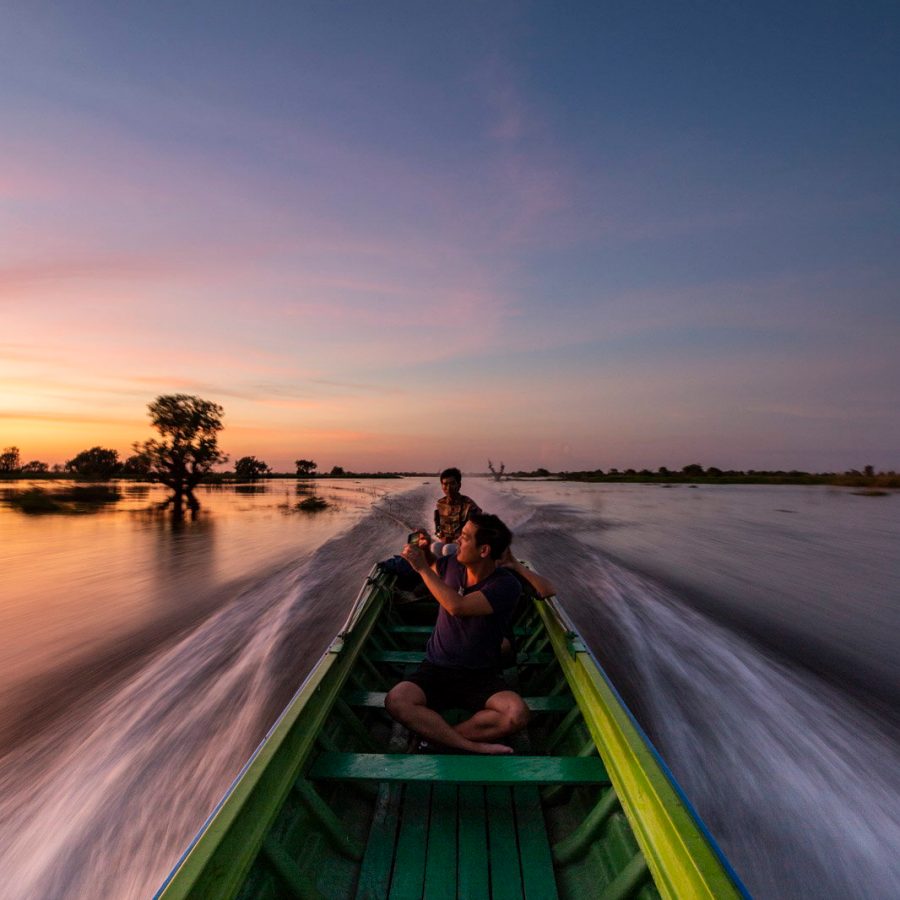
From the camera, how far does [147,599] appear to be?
13109 mm

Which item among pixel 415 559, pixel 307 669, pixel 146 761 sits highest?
pixel 415 559

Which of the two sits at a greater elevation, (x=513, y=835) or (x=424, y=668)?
(x=424, y=668)

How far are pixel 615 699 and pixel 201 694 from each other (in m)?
6.04

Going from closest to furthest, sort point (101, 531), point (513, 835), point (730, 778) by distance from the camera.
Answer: point (513, 835) < point (730, 778) < point (101, 531)

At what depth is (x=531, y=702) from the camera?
4.29m

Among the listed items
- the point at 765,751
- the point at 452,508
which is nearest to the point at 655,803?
the point at 765,751

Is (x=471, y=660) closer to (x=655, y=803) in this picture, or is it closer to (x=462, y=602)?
(x=462, y=602)

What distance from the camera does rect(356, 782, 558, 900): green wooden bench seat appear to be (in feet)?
8.68

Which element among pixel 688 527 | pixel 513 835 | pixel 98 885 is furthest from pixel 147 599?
pixel 688 527

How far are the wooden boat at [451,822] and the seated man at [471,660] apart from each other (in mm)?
351

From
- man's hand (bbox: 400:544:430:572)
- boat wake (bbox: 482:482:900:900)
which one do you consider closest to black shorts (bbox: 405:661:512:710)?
man's hand (bbox: 400:544:430:572)

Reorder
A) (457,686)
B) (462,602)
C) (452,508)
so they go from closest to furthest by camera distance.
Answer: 1. (462,602)
2. (457,686)
3. (452,508)

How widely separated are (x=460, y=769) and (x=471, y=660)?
92 cm

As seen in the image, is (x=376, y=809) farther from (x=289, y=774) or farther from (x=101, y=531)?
(x=101, y=531)
